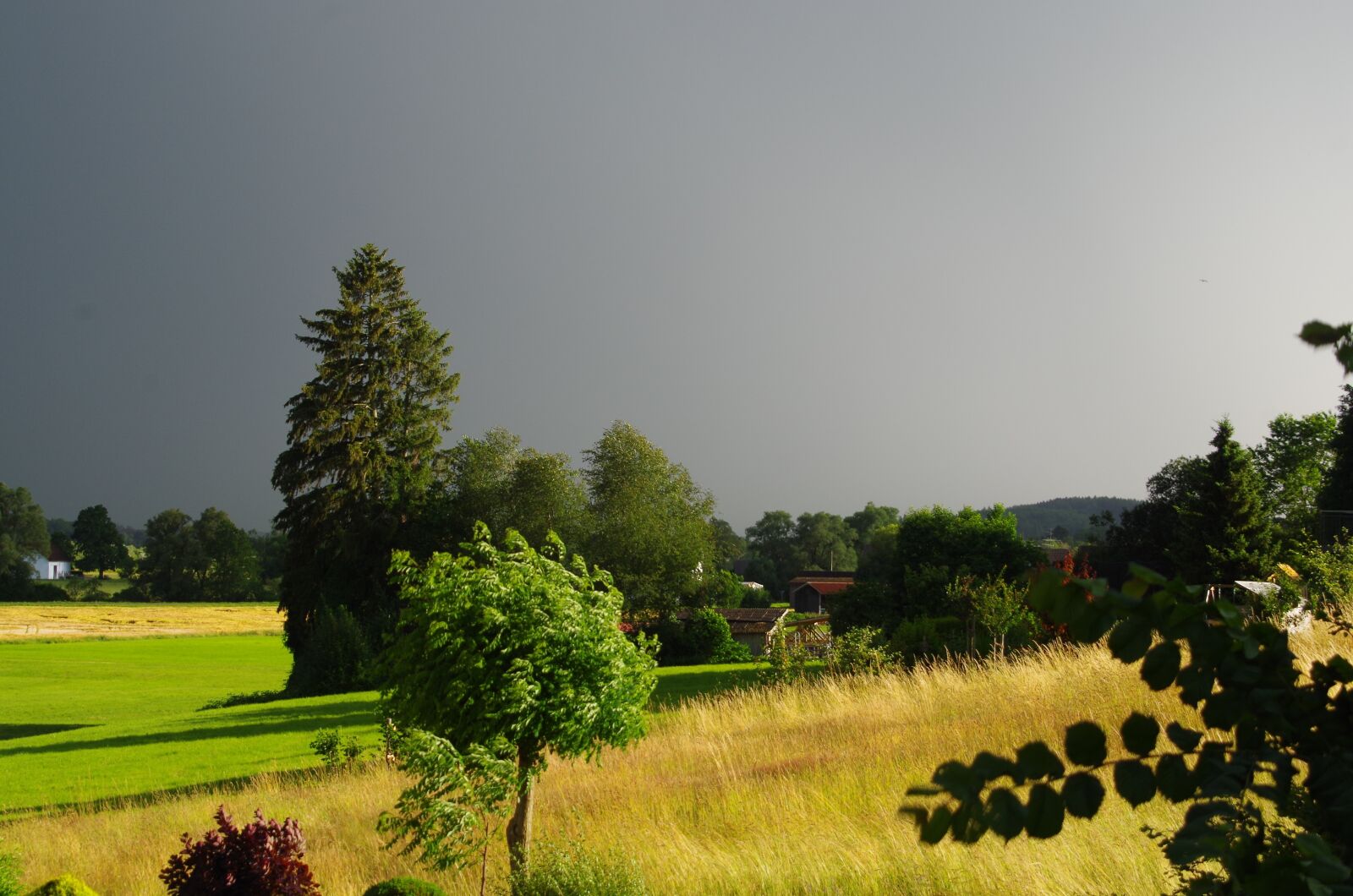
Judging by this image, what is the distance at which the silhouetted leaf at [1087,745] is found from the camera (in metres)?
1.19

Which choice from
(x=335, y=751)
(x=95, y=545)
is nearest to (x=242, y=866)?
(x=335, y=751)

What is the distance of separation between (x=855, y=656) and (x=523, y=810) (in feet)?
35.8

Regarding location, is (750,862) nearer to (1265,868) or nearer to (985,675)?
(1265,868)

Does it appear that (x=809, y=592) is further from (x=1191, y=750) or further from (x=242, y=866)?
(x=1191, y=750)

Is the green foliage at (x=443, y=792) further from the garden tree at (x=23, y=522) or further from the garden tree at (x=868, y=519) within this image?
the garden tree at (x=868, y=519)

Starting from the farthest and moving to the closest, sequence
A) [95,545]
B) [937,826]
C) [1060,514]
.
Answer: [1060,514]
[95,545]
[937,826]

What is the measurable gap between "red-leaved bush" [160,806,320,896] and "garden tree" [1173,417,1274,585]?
37.4 m

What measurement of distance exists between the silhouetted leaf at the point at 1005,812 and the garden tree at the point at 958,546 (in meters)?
24.1

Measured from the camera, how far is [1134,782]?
1.20 m

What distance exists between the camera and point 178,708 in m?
31.9

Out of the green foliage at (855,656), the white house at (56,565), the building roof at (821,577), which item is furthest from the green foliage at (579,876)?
the white house at (56,565)

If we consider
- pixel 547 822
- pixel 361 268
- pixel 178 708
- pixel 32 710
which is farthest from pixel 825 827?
pixel 361 268

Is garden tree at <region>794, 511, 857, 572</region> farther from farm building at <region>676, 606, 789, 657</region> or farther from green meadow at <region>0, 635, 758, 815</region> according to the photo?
green meadow at <region>0, 635, 758, 815</region>

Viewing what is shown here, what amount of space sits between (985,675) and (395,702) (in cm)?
764
